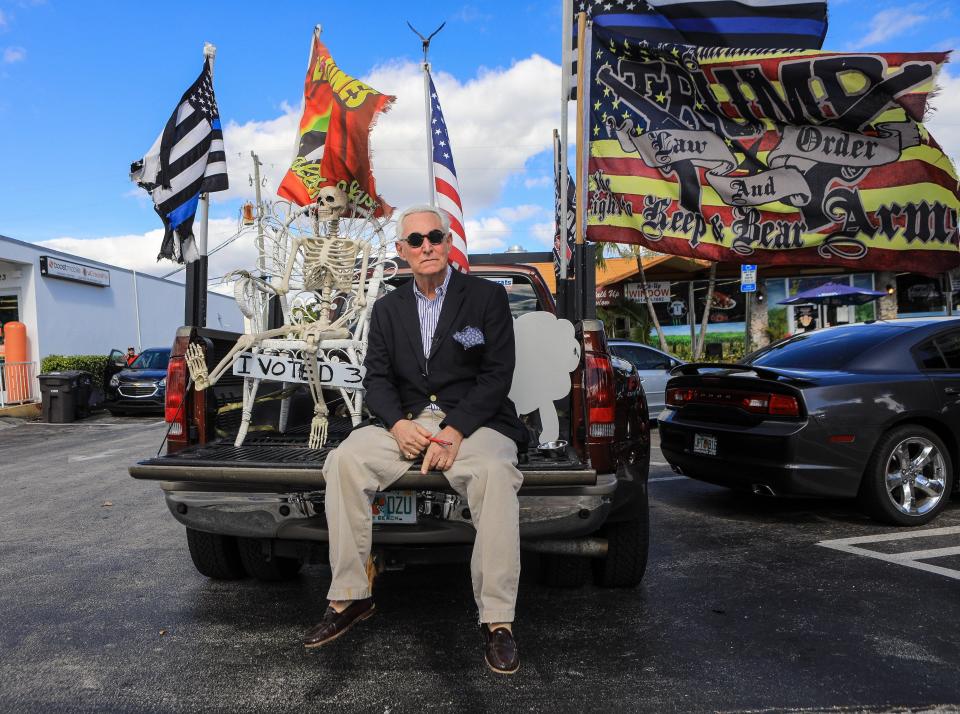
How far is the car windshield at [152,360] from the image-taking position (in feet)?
56.2

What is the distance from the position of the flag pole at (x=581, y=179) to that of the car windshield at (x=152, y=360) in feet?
49.0

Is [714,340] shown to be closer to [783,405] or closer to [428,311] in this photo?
[783,405]

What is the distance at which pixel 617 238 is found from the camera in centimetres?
487

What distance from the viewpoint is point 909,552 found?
4527mm

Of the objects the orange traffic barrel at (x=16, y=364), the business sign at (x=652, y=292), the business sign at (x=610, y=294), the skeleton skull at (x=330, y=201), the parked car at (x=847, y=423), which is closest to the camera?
the skeleton skull at (x=330, y=201)

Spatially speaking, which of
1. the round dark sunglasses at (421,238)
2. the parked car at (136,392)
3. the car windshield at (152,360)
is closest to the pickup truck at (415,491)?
the round dark sunglasses at (421,238)

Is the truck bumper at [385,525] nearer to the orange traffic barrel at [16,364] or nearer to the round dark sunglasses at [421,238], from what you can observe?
the round dark sunglasses at [421,238]

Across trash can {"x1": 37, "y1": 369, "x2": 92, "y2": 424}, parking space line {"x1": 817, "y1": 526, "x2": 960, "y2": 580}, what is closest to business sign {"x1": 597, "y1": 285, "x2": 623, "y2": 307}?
trash can {"x1": 37, "y1": 369, "x2": 92, "y2": 424}

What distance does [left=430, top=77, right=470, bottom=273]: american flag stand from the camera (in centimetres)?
524

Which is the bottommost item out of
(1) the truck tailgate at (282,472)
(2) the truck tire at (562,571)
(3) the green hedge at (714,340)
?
(2) the truck tire at (562,571)

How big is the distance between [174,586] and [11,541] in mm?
2041

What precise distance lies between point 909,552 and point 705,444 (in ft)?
5.01

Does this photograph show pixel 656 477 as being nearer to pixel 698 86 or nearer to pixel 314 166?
pixel 698 86

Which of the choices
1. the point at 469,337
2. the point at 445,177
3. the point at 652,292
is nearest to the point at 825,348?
the point at 445,177
